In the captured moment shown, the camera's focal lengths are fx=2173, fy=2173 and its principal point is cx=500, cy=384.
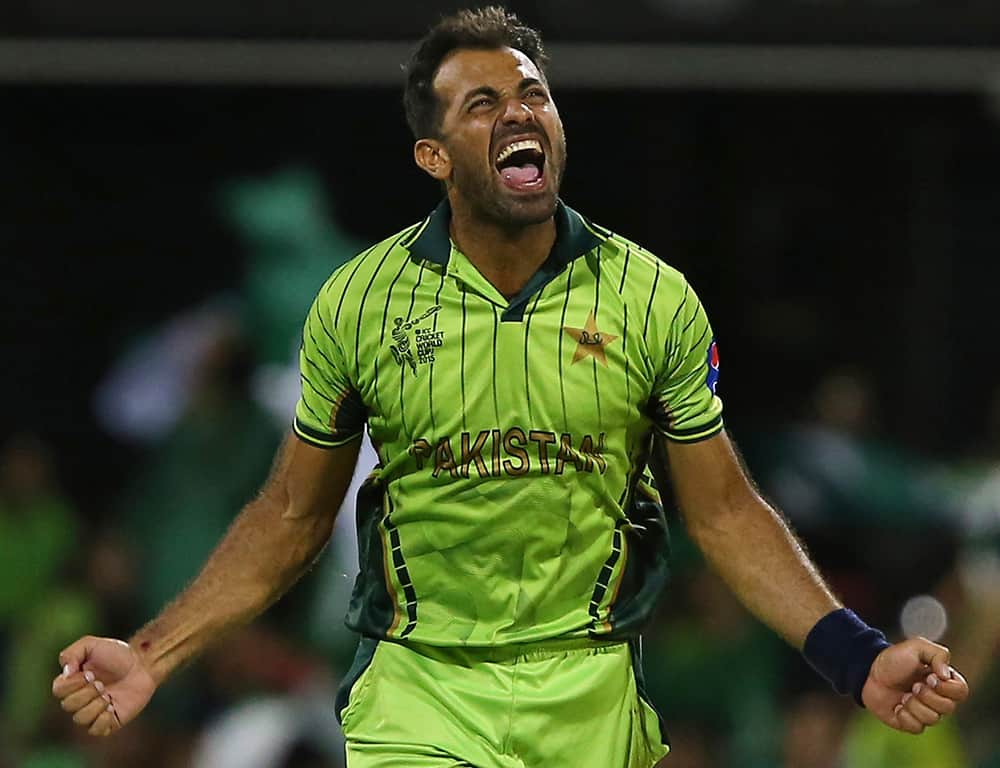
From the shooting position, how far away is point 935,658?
3936 millimetres

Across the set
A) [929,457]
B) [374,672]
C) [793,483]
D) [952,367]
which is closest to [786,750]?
[793,483]

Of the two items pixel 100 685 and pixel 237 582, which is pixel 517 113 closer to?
pixel 237 582

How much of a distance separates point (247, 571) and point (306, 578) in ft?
17.0

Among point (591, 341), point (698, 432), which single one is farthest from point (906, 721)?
point (591, 341)

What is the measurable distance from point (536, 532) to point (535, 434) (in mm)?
189

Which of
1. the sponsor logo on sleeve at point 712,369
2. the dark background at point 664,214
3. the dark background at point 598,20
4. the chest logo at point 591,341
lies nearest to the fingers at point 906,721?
the sponsor logo on sleeve at point 712,369

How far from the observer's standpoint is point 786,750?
319 inches

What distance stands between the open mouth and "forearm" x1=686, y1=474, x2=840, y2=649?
74 centimetres

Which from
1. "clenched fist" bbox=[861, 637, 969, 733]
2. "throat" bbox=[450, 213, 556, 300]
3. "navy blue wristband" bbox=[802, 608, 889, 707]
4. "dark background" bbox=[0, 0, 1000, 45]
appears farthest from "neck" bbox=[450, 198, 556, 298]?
"dark background" bbox=[0, 0, 1000, 45]

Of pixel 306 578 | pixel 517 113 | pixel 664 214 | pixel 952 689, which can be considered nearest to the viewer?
pixel 952 689

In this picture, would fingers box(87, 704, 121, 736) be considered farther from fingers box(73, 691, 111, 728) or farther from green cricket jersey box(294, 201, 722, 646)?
green cricket jersey box(294, 201, 722, 646)

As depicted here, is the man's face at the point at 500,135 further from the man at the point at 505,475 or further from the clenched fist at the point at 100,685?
the clenched fist at the point at 100,685

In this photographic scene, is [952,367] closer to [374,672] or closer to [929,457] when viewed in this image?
[929,457]

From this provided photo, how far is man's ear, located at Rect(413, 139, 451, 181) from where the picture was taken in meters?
4.37
